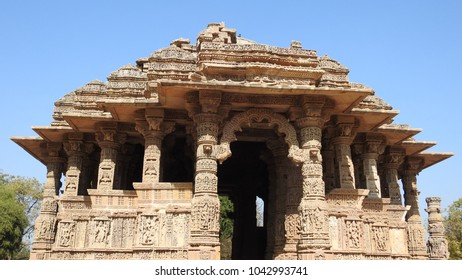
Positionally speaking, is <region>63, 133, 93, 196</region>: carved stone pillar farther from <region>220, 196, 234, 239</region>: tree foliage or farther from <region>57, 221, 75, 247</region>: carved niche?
<region>220, 196, 234, 239</region>: tree foliage

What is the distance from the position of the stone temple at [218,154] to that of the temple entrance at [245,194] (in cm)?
248

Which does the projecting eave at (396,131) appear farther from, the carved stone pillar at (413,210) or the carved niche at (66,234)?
the carved niche at (66,234)

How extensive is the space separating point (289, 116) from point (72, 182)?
650 cm

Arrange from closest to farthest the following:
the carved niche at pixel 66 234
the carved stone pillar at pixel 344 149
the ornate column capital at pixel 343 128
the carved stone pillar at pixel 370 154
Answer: the carved niche at pixel 66 234 → the carved stone pillar at pixel 344 149 → the ornate column capital at pixel 343 128 → the carved stone pillar at pixel 370 154

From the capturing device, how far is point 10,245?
971 inches

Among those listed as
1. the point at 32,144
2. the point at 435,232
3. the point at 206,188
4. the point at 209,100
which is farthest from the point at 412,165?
the point at 32,144

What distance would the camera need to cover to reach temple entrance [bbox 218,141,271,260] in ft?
52.0

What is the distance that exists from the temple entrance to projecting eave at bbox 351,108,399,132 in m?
4.60

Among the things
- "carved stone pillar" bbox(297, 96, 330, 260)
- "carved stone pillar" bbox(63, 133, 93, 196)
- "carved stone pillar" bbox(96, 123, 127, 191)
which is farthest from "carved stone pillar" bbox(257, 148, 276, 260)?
"carved stone pillar" bbox(63, 133, 93, 196)

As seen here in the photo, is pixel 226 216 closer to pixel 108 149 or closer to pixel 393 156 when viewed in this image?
pixel 393 156

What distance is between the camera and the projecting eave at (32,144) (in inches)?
547

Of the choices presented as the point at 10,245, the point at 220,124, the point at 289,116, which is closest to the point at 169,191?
the point at 220,124

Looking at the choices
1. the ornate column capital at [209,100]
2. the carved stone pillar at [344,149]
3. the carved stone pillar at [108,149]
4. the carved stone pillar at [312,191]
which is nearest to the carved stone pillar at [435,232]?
the carved stone pillar at [344,149]

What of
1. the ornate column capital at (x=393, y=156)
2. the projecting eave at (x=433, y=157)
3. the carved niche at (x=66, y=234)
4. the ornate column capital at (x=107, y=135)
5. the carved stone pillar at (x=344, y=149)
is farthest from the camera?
the projecting eave at (x=433, y=157)
